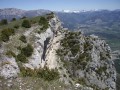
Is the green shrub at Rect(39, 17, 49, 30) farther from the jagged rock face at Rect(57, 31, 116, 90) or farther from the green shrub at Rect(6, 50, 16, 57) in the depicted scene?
the green shrub at Rect(6, 50, 16, 57)

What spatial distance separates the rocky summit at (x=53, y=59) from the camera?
37281 mm

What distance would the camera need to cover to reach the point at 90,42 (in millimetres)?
70812

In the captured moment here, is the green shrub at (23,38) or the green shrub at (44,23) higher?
the green shrub at (44,23)

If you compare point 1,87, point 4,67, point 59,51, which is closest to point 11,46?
point 4,67

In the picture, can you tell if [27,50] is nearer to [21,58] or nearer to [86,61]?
[21,58]

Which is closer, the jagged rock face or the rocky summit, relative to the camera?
the rocky summit

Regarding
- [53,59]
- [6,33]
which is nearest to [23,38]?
[6,33]

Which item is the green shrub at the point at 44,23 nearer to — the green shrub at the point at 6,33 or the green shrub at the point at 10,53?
the green shrub at the point at 6,33

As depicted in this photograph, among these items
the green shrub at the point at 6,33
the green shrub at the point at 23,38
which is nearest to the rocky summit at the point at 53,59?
the green shrub at the point at 23,38

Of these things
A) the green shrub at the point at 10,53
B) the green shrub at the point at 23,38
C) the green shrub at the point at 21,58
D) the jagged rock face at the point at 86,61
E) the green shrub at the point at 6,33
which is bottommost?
the jagged rock face at the point at 86,61

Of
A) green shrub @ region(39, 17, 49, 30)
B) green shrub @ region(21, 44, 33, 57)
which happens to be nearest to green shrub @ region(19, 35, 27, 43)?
green shrub @ region(21, 44, 33, 57)

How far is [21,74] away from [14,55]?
6.58m

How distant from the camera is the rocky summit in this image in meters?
37.3

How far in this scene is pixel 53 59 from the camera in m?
60.8
